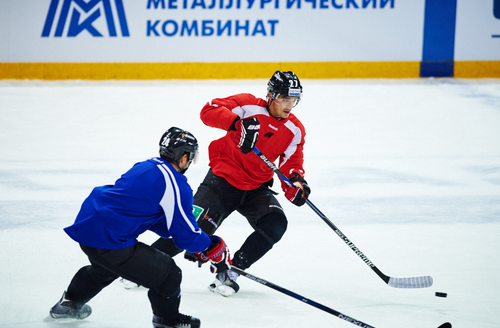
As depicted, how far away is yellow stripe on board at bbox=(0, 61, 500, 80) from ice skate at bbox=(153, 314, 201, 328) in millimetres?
6218

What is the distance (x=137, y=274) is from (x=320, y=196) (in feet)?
7.42

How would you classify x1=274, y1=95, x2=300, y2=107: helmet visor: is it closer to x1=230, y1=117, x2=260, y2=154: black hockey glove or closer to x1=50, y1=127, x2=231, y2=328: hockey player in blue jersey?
x1=230, y1=117, x2=260, y2=154: black hockey glove

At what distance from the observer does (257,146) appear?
3066mm

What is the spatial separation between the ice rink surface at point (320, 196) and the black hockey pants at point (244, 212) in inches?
8.0

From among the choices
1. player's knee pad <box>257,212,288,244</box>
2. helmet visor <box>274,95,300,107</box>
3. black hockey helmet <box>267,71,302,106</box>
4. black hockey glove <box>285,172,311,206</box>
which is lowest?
player's knee pad <box>257,212,288,244</box>

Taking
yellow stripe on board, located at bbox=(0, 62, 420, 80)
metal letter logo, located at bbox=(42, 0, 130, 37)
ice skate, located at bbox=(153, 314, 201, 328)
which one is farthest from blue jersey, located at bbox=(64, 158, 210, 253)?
metal letter logo, located at bbox=(42, 0, 130, 37)

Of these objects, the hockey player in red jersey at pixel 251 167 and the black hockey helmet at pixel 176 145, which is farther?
the hockey player in red jersey at pixel 251 167

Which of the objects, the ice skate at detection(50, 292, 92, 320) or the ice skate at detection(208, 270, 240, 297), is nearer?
the ice skate at detection(50, 292, 92, 320)

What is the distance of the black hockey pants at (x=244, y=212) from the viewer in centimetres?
284

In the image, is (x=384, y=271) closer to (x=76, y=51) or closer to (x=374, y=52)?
(x=374, y=52)

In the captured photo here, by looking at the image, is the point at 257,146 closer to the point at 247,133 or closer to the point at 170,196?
the point at 247,133

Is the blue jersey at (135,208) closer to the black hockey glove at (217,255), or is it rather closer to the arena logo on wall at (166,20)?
the black hockey glove at (217,255)

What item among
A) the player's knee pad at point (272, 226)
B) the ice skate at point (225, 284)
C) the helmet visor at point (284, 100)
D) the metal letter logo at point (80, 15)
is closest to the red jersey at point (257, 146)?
the helmet visor at point (284, 100)

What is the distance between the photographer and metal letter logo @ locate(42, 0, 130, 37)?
814 centimetres
